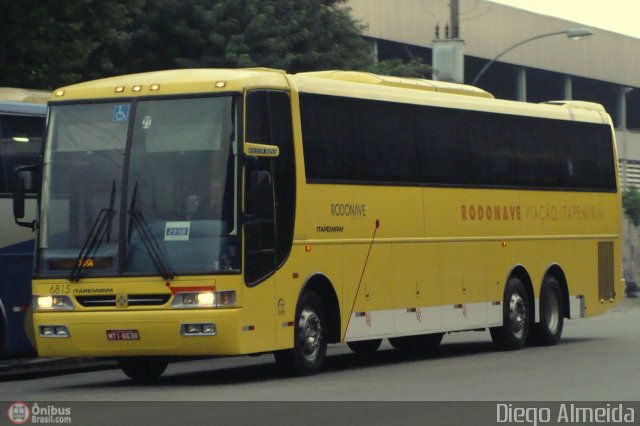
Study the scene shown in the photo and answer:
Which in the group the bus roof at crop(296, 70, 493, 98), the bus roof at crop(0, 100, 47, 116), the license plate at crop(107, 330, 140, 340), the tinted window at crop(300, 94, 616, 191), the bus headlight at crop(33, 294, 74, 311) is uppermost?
the bus roof at crop(296, 70, 493, 98)

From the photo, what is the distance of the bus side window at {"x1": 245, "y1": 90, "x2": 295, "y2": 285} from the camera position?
16281 mm

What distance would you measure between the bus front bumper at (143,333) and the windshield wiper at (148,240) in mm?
427

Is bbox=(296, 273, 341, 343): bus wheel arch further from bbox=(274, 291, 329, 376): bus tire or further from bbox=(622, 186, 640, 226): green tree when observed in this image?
bbox=(622, 186, 640, 226): green tree

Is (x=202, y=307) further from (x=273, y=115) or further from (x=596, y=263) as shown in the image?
(x=596, y=263)

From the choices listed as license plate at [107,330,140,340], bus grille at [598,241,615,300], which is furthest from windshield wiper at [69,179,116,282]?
bus grille at [598,241,615,300]

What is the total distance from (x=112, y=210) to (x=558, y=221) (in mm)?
9167

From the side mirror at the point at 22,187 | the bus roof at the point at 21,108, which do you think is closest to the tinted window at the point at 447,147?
the side mirror at the point at 22,187

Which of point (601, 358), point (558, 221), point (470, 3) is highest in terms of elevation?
point (470, 3)

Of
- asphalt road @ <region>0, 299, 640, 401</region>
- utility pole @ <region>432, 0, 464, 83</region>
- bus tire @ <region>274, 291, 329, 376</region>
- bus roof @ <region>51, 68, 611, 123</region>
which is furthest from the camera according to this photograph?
utility pole @ <region>432, 0, 464, 83</region>

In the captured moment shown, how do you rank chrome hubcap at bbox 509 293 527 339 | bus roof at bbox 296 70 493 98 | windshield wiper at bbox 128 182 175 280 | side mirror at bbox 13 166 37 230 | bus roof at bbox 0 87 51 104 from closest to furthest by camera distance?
windshield wiper at bbox 128 182 175 280 → side mirror at bbox 13 166 37 230 → bus roof at bbox 296 70 493 98 → bus roof at bbox 0 87 51 104 → chrome hubcap at bbox 509 293 527 339

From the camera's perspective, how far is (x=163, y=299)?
16.1m

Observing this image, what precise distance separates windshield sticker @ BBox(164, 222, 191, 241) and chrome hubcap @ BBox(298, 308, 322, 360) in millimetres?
1847
